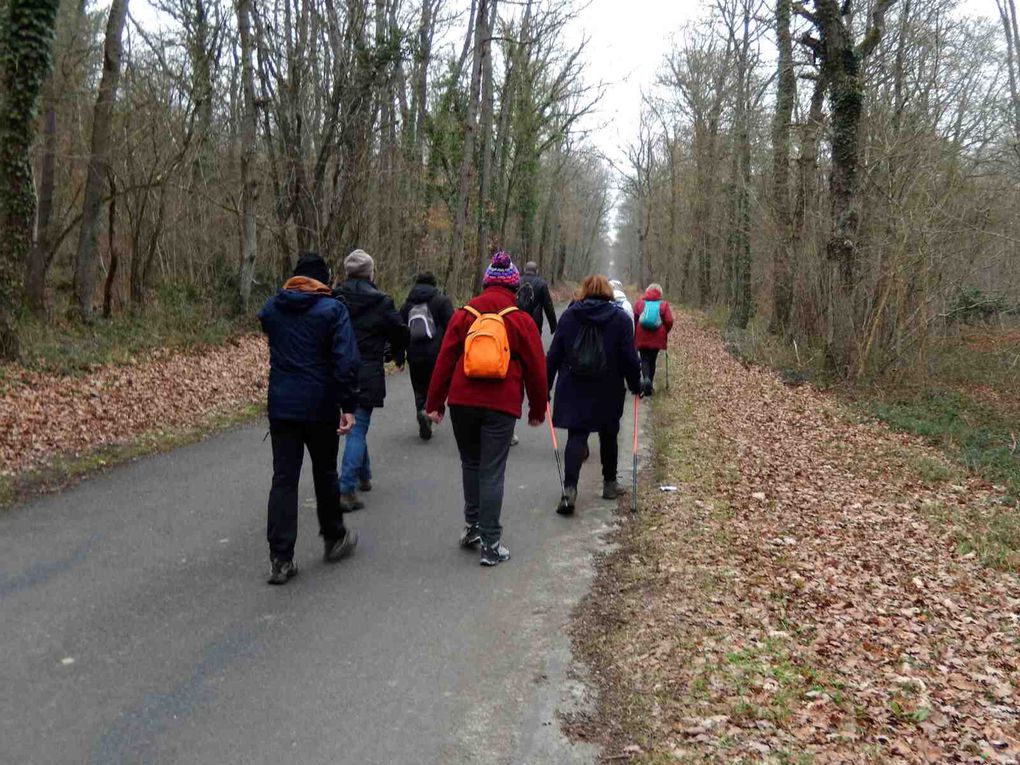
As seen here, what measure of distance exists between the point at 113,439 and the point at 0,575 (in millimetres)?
4275

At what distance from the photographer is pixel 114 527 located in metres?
6.88

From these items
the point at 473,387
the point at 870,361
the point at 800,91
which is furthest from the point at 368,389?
the point at 800,91

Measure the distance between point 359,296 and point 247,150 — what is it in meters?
12.3

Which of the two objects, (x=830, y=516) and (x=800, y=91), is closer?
(x=830, y=516)

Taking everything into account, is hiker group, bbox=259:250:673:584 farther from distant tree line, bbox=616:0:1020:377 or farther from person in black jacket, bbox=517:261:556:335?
distant tree line, bbox=616:0:1020:377

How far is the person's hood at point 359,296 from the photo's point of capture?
25.2ft

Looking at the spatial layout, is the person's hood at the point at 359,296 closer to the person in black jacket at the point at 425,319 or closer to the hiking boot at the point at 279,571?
the person in black jacket at the point at 425,319

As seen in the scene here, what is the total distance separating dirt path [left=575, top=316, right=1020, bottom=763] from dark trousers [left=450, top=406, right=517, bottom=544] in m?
0.94

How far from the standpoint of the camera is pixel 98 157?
16.0m

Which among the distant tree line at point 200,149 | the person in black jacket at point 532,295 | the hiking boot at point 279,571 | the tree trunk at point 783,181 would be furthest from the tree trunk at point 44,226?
the tree trunk at point 783,181

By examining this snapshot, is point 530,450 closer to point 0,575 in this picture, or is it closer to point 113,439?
point 113,439

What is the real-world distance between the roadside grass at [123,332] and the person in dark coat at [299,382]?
687 centimetres

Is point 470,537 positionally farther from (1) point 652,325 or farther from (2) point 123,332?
(2) point 123,332

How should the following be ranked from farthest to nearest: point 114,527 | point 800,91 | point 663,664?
point 800,91
point 114,527
point 663,664
